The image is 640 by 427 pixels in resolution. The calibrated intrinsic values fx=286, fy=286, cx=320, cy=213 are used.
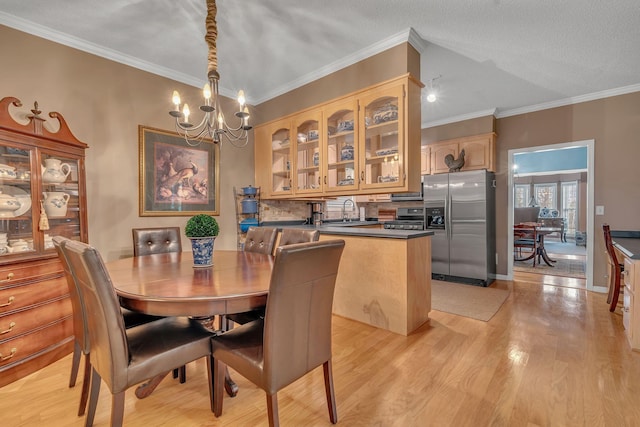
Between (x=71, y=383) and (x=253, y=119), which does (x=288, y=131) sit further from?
(x=71, y=383)

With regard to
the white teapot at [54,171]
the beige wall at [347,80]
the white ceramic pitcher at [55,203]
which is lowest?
the white ceramic pitcher at [55,203]

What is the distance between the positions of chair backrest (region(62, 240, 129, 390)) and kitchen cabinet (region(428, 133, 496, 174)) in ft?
16.0

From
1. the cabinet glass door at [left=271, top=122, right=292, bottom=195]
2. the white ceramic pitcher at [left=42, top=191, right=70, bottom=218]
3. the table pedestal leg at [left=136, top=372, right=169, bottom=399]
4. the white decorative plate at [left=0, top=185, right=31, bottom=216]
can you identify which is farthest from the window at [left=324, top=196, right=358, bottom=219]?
the white decorative plate at [left=0, top=185, right=31, bottom=216]

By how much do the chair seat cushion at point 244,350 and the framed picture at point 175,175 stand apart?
225cm

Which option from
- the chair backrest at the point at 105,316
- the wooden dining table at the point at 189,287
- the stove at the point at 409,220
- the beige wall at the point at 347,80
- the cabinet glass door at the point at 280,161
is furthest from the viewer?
the stove at the point at 409,220

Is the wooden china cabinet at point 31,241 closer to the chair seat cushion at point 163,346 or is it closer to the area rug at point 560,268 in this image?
the chair seat cushion at point 163,346

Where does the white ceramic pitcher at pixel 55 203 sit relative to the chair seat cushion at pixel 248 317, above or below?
above

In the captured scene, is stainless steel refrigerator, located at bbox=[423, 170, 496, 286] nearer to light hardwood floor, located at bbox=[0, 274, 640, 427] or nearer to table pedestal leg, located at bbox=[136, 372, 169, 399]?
light hardwood floor, located at bbox=[0, 274, 640, 427]

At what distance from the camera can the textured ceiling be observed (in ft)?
7.21

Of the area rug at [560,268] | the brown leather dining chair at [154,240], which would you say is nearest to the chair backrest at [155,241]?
the brown leather dining chair at [154,240]

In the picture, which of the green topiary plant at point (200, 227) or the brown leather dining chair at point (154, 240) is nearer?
the green topiary plant at point (200, 227)

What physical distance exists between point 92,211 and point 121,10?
69.6 inches

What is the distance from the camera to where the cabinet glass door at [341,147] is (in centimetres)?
305

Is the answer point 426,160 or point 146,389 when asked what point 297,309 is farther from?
point 426,160
